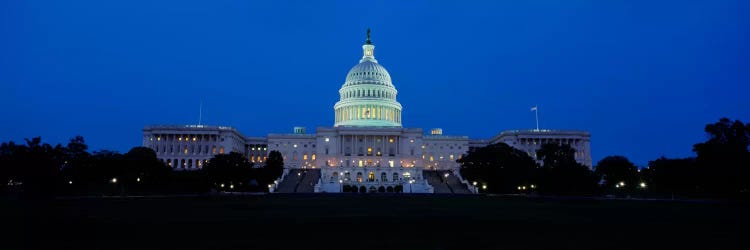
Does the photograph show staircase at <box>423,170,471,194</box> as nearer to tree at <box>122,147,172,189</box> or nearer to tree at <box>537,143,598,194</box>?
tree at <box>537,143,598,194</box>

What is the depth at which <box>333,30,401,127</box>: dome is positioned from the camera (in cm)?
15212

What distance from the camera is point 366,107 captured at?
153m

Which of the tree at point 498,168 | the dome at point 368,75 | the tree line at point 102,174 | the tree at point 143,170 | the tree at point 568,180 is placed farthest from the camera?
the dome at point 368,75

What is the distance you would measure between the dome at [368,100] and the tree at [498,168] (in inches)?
2130

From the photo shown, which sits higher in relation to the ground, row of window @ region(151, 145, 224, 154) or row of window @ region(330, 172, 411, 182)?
row of window @ region(151, 145, 224, 154)

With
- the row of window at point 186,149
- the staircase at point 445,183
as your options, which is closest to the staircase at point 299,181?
the row of window at point 186,149

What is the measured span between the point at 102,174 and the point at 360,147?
70.4 meters

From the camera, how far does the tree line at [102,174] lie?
60.3 metres

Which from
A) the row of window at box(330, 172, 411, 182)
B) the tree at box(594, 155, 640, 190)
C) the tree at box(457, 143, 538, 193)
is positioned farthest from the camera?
the row of window at box(330, 172, 411, 182)

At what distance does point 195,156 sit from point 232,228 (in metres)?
128

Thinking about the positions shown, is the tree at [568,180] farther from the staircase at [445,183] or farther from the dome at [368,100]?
the dome at [368,100]

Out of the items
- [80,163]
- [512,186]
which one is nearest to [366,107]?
[512,186]

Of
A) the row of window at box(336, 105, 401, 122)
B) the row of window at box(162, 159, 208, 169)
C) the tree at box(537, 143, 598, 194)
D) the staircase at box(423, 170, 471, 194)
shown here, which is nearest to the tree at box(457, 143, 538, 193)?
the tree at box(537, 143, 598, 194)

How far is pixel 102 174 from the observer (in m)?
75.8
